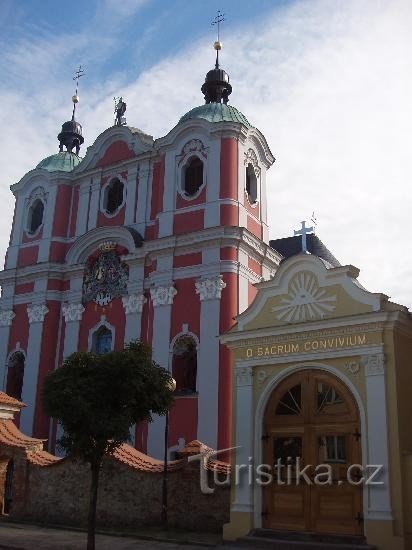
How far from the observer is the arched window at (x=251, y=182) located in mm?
25234

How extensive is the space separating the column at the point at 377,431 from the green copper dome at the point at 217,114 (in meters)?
14.4

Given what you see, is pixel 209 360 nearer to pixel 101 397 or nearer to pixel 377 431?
pixel 101 397

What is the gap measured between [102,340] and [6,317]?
4.82 m

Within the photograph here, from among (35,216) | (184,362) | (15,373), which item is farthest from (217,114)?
(15,373)

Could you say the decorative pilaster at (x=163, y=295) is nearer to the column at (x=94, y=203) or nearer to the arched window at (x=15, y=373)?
the column at (x=94, y=203)

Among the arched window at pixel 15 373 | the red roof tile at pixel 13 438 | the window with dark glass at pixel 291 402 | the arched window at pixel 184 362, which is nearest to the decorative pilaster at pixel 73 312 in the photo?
the arched window at pixel 15 373

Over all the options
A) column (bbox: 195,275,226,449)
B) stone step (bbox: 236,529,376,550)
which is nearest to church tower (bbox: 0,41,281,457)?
column (bbox: 195,275,226,449)

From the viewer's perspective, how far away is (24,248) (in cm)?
2805

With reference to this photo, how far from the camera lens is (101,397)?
1265cm

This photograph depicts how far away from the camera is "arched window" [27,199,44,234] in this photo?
2859 cm

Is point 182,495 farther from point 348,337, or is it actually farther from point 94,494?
point 348,337

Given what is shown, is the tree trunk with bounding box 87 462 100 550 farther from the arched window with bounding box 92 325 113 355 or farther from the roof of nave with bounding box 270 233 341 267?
the roof of nave with bounding box 270 233 341 267

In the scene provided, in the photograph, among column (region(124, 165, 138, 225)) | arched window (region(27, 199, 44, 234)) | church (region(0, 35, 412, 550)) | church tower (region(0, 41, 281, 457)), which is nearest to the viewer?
church (region(0, 35, 412, 550))

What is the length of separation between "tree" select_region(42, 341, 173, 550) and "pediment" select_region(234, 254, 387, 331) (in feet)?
8.85
